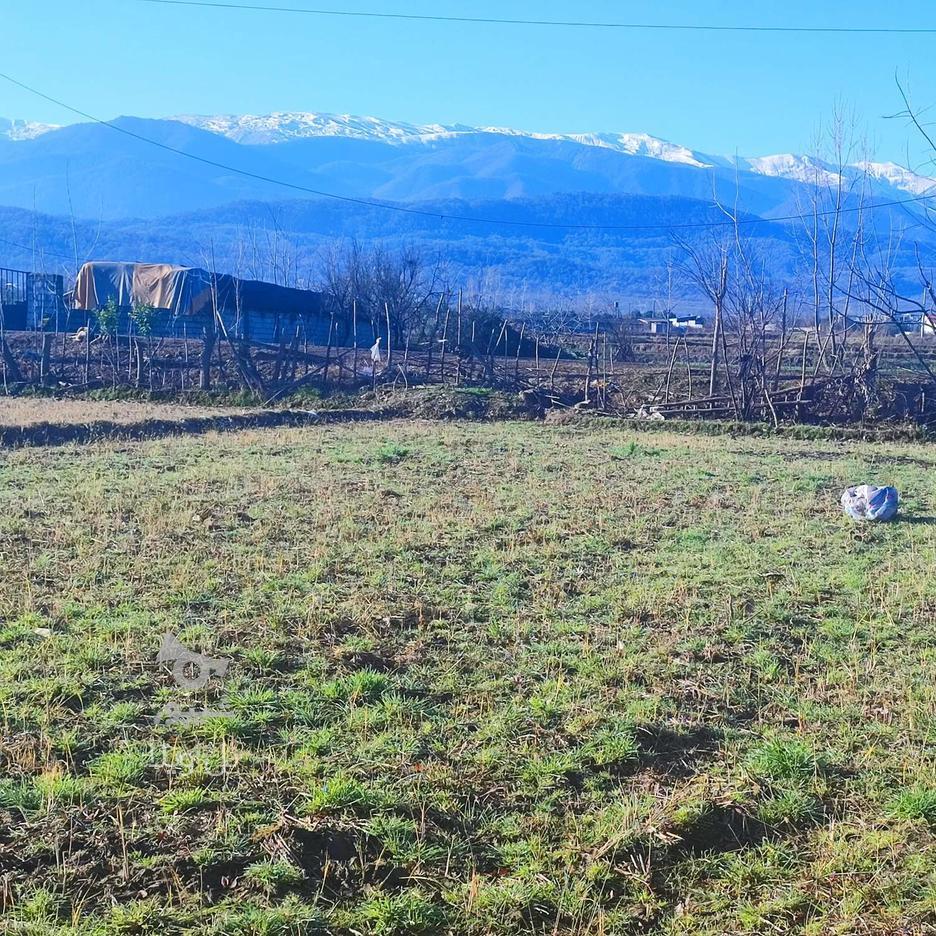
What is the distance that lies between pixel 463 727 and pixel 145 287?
131 ft

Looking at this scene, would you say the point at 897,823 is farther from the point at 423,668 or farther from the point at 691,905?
the point at 423,668

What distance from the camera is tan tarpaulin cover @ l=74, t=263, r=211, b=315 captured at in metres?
40.6

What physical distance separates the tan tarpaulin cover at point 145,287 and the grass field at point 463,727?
31.5 m

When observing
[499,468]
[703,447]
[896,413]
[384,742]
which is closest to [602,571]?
[384,742]

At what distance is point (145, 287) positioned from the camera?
42000mm

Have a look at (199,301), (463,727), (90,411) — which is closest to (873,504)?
(463,727)

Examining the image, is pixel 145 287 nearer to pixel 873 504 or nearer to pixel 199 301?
pixel 199 301

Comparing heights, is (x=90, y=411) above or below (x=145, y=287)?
below

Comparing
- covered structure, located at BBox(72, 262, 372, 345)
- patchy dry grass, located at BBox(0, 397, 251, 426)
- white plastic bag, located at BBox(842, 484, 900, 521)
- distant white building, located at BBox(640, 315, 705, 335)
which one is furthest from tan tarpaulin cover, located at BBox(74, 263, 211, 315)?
distant white building, located at BBox(640, 315, 705, 335)

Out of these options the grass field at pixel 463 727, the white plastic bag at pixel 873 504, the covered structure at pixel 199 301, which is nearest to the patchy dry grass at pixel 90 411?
the grass field at pixel 463 727

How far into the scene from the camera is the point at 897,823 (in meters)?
4.58

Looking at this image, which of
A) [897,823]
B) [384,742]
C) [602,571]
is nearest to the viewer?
[897,823]

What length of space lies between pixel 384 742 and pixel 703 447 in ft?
48.7

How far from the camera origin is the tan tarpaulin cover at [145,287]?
133 ft
